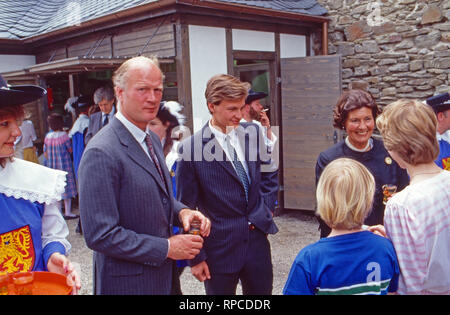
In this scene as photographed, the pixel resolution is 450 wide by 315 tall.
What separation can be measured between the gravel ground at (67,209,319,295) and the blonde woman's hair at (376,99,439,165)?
273cm

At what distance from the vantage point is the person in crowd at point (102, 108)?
19.8 ft

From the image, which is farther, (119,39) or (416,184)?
(119,39)

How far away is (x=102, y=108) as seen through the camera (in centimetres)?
610

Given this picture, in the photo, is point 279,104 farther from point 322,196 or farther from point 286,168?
point 322,196

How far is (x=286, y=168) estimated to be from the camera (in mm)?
6836

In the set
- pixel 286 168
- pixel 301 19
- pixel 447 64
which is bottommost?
pixel 286 168

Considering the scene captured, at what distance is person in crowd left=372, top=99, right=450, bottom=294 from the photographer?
169 centimetres

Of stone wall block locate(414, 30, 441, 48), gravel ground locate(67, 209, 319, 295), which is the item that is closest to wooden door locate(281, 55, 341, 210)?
gravel ground locate(67, 209, 319, 295)

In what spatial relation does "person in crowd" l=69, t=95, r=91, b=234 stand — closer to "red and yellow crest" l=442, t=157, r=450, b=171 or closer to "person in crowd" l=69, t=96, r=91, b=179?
"person in crowd" l=69, t=96, r=91, b=179

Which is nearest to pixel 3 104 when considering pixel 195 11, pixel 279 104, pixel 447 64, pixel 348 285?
pixel 348 285

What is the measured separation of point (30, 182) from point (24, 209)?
127mm

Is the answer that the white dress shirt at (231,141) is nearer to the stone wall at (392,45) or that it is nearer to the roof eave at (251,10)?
the roof eave at (251,10)

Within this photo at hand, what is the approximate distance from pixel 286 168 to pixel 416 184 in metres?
5.07
